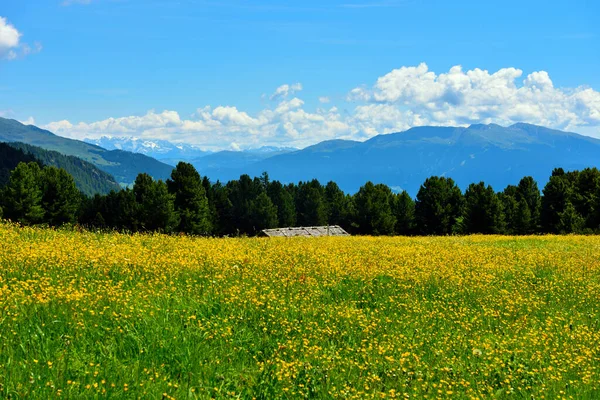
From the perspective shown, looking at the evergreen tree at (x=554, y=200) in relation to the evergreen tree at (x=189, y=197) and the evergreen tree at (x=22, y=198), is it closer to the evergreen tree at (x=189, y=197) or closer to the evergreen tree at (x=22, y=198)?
the evergreen tree at (x=189, y=197)

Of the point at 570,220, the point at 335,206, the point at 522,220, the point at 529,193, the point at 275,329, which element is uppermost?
the point at 529,193

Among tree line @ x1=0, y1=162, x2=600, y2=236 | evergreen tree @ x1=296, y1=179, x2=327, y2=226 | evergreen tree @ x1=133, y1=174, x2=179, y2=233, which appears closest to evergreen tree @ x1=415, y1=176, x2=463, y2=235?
tree line @ x1=0, y1=162, x2=600, y2=236

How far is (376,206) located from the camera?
3455 inches

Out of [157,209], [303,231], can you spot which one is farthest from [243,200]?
[303,231]

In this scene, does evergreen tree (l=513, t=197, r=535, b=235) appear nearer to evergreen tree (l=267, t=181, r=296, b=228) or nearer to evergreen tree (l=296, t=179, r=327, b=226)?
evergreen tree (l=296, t=179, r=327, b=226)

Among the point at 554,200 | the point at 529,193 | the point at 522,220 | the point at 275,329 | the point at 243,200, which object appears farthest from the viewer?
the point at 243,200

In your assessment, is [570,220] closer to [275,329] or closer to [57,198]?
[275,329]

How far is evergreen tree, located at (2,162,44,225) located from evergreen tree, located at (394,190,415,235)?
6055 centimetres

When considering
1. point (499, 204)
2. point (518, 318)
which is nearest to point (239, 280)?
Result: point (518, 318)

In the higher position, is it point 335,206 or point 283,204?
point 335,206

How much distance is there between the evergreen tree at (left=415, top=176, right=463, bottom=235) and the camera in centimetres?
8250

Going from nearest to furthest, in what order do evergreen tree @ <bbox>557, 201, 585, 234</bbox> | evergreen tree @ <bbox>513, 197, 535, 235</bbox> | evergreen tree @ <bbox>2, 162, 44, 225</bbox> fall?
evergreen tree @ <bbox>557, 201, 585, 234</bbox> < evergreen tree @ <bbox>2, 162, 44, 225</bbox> < evergreen tree @ <bbox>513, 197, 535, 235</bbox>

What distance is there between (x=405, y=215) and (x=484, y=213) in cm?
1969

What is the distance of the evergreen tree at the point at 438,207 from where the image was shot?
82.5 metres
